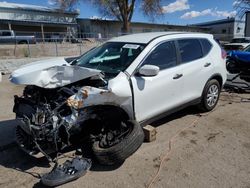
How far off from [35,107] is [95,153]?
1035 mm

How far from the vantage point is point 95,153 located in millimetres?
3373

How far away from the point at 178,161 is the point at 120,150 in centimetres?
92

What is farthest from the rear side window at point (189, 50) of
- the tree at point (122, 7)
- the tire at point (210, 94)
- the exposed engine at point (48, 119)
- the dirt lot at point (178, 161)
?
the tree at point (122, 7)

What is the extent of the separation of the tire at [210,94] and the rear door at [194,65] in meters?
0.15

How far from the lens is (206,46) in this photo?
5230mm

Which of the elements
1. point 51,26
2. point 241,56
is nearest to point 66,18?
point 51,26

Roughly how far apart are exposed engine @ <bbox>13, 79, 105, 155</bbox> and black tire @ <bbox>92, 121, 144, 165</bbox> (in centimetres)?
46

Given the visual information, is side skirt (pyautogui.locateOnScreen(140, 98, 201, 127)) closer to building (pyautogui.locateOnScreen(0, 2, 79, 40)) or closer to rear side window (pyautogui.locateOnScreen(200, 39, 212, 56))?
rear side window (pyautogui.locateOnScreen(200, 39, 212, 56))

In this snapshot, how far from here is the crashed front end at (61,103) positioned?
313cm

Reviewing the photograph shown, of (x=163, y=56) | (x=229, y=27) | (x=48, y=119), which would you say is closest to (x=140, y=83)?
(x=163, y=56)

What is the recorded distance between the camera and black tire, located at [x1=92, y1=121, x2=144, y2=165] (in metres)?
3.26

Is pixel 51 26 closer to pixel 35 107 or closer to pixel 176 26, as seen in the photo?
pixel 176 26

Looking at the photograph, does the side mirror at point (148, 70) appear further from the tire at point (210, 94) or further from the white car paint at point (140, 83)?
the tire at point (210, 94)

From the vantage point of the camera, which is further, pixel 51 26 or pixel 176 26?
pixel 176 26
